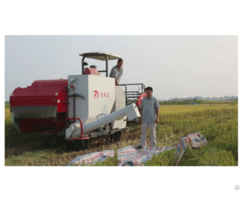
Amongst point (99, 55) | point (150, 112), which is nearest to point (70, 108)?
point (99, 55)

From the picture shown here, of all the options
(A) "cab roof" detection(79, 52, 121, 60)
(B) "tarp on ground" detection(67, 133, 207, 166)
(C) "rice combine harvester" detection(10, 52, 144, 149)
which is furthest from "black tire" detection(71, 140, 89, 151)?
(A) "cab roof" detection(79, 52, 121, 60)

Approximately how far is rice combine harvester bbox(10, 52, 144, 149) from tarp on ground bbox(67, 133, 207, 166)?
0.79 m

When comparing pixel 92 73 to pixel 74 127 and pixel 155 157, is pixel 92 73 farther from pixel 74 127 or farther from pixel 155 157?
pixel 155 157

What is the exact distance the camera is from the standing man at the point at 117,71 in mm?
8519

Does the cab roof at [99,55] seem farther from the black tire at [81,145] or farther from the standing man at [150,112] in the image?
the black tire at [81,145]

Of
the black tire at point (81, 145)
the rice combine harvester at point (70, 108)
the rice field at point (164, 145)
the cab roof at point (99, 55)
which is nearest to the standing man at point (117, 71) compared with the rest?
the cab roof at point (99, 55)

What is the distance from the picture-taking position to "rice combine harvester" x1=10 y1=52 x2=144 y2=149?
22.7 ft

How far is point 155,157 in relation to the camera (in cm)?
564

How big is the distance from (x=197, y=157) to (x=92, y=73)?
133 inches

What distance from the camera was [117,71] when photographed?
862 centimetres

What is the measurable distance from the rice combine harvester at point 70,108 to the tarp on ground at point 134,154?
0.79 m

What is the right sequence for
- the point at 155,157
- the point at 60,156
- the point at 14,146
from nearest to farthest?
the point at 155,157 < the point at 60,156 < the point at 14,146

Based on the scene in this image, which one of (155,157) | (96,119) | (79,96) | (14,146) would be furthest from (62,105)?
(155,157)

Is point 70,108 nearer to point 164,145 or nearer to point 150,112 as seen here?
point 150,112
